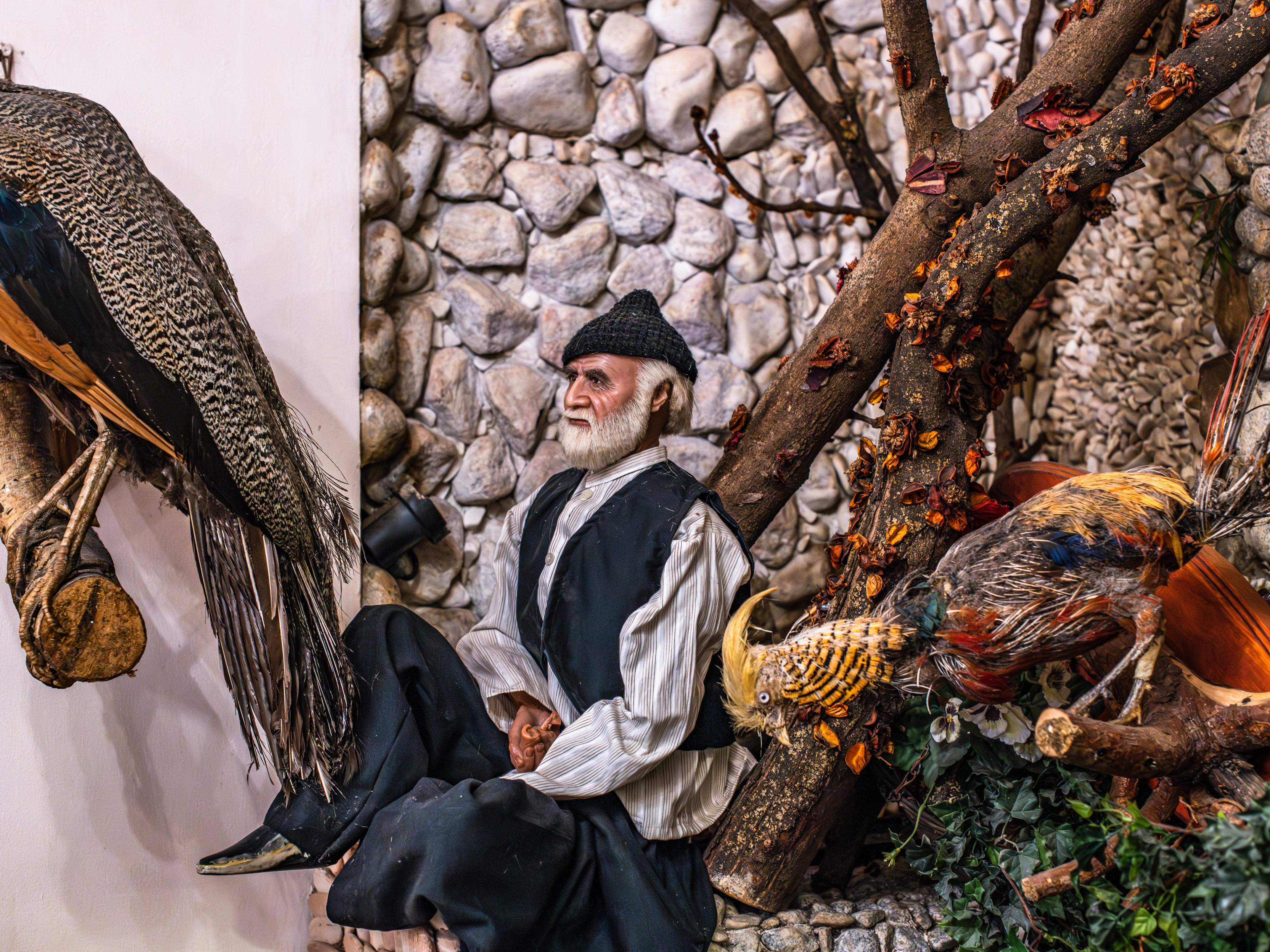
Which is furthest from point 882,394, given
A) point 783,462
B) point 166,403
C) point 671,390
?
point 166,403

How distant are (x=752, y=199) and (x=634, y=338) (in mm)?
767

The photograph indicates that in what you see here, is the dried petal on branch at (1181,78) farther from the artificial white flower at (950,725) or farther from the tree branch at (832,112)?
the artificial white flower at (950,725)

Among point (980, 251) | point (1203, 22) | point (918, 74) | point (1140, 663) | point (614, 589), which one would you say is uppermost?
point (918, 74)

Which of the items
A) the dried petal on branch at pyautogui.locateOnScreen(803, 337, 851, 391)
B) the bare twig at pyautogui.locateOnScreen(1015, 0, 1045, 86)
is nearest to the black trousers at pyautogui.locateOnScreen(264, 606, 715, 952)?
the dried petal on branch at pyautogui.locateOnScreen(803, 337, 851, 391)

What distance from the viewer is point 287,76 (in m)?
1.93

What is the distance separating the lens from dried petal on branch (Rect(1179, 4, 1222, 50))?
5.24ft

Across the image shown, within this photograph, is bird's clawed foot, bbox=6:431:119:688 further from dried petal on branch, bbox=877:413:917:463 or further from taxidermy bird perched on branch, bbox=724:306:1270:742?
dried petal on branch, bbox=877:413:917:463

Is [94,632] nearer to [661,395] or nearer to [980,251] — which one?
[661,395]

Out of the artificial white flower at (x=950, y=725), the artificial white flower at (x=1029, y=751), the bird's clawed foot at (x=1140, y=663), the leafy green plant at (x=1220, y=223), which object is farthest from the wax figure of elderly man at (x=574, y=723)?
the leafy green plant at (x=1220, y=223)

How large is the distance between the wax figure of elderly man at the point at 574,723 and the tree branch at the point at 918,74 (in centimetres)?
68

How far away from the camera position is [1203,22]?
161cm

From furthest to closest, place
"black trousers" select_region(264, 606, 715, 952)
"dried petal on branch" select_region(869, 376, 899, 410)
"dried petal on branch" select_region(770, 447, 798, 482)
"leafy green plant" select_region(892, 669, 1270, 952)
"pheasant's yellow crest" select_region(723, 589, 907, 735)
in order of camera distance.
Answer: "dried petal on branch" select_region(770, 447, 798, 482)
"dried petal on branch" select_region(869, 376, 899, 410)
"pheasant's yellow crest" select_region(723, 589, 907, 735)
"black trousers" select_region(264, 606, 715, 952)
"leafy green plant" select_region(892, 669, 1270, 952)

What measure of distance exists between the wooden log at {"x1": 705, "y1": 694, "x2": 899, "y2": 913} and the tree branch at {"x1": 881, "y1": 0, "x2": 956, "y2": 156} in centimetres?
113

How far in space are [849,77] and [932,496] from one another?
135 centimetres
